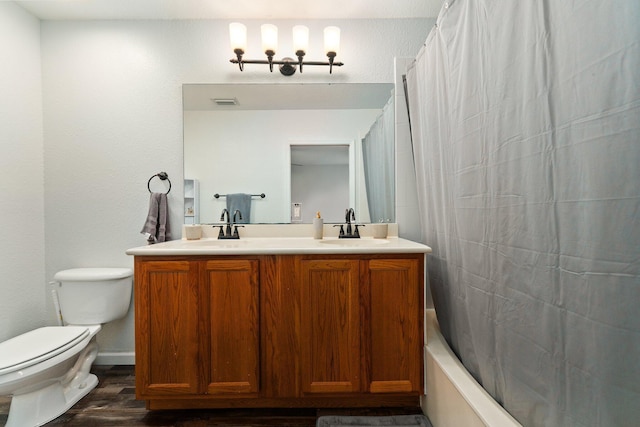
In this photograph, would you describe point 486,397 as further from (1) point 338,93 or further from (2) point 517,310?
(1) point 338,93

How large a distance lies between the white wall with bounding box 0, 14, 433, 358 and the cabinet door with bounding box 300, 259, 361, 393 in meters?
1.16

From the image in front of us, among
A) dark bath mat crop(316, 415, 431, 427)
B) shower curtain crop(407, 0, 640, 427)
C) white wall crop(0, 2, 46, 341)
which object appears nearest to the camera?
shower curtain crop(407, 0, 640, 427)

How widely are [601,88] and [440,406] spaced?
1.31m

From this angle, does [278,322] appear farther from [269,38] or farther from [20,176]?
[20,176]

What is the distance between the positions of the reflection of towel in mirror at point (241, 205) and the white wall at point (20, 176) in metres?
1.29

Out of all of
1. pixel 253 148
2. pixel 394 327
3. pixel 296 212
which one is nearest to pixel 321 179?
pixel 296 212

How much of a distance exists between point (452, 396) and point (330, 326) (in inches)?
A: 22.6

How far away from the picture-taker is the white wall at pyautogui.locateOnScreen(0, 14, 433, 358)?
1874 millimetres

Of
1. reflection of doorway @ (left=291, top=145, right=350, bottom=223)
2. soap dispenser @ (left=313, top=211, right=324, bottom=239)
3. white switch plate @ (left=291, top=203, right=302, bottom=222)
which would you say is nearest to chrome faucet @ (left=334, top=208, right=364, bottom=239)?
reflection of doorway @ (left=291, top=145, right=350, bottom=223)

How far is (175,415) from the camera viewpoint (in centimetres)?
142

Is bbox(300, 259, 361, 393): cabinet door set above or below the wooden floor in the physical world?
above

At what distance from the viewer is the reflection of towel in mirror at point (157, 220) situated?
A: 5.90 ft

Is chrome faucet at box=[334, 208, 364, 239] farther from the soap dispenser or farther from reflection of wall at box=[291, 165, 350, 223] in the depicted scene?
the soap dispenser

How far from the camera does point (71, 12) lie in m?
1.81
